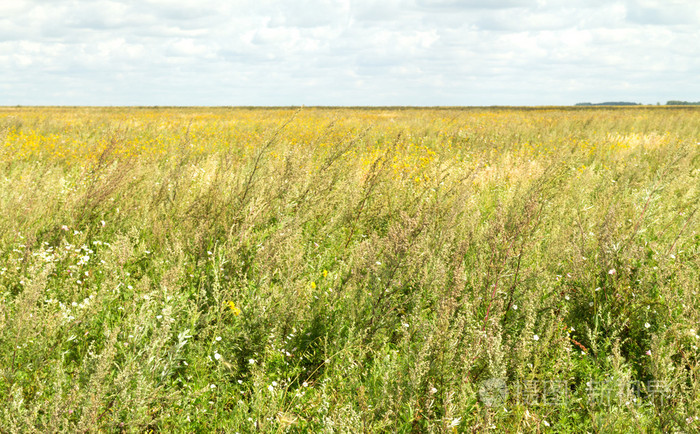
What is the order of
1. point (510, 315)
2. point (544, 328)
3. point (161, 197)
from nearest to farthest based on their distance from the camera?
point (544, 328) → point (510, 315) → point (161, 197)

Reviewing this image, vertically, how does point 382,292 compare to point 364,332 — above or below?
above

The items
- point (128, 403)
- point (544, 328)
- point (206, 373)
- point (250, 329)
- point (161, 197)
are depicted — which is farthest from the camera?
point (161, 197)

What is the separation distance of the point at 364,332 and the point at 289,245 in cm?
80

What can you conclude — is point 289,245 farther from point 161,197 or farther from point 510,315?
point 161,197

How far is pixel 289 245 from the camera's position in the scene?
9.64 ft

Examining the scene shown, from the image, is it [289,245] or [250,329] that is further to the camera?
[289,245]

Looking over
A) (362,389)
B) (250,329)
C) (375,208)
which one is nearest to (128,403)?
(250,329)

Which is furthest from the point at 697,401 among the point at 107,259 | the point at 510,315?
the point at 107,259

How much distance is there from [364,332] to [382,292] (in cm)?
27

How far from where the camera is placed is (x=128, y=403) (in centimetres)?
195

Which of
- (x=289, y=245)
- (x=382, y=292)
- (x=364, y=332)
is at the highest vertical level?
Result: (x=289, y=245)

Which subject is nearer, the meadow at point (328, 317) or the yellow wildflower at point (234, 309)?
the meadow at point (328, 317)

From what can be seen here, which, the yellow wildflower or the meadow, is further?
the yellow wildflower

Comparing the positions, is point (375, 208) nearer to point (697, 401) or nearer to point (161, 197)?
point (161, 197)
